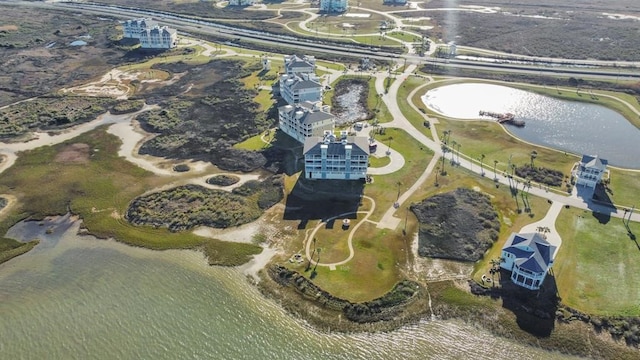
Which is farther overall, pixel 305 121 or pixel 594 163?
pixel 305 121

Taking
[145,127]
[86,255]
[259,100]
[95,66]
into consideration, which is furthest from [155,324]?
[95,66]

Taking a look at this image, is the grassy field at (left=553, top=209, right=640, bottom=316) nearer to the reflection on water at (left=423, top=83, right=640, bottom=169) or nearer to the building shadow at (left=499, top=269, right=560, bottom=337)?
the building shadow at (left=499, top=269, right=560, bottom=337)

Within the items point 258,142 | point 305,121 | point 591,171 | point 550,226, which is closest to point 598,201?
point 591,171

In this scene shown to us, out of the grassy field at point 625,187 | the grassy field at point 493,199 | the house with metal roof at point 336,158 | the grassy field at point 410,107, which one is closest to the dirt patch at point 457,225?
the grassy field at point 493,199

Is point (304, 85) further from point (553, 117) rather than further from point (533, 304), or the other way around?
point (533, 304)

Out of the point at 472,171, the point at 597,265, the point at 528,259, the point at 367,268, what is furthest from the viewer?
the point at 472,171

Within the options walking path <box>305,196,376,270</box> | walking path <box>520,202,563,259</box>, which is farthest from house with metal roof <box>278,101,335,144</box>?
walking path <box>520,202,563,259</box>

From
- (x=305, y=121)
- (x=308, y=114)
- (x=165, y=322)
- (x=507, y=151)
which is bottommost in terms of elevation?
(x=165, y=322)
